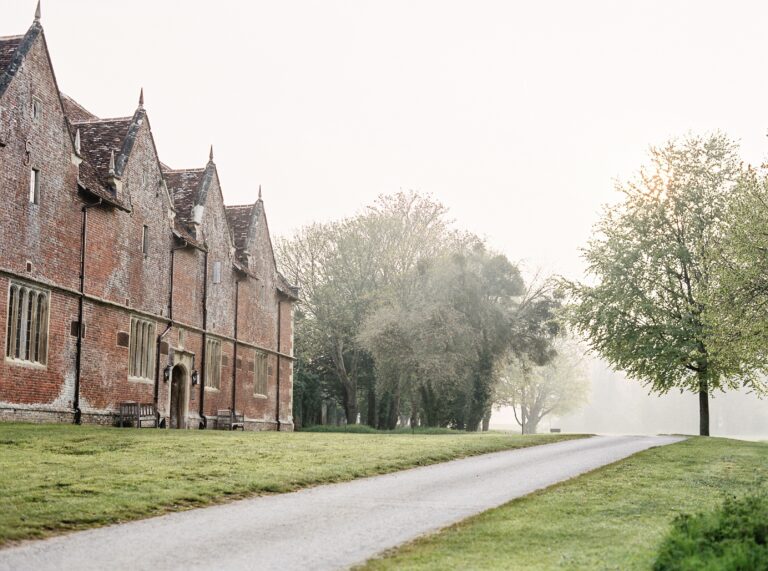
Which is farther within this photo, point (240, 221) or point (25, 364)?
point (240, 221)

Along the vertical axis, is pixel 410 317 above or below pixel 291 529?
above

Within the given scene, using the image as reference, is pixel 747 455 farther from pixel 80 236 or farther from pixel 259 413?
pixel 259 413

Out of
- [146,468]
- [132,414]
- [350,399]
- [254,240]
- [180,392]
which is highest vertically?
[254,240]

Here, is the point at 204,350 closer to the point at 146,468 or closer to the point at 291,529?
the point at 146,468

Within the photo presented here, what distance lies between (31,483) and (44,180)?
17407 mm

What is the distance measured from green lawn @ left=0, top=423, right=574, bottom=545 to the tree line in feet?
81.9

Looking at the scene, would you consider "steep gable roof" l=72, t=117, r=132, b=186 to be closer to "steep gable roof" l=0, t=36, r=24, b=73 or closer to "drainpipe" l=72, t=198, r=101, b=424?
"drainpipe" l=72, t=198, r=101, b=424

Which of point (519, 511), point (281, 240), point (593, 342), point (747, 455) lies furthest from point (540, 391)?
point (519, 511)

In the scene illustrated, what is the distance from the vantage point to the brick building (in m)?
27.7

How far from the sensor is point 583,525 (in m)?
11.9

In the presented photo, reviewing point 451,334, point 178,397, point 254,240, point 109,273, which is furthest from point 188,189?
point 451,334

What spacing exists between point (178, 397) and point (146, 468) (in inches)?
903

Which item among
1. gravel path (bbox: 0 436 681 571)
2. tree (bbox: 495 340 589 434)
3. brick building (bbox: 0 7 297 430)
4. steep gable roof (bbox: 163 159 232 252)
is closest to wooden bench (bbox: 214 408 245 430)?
brick building (bbox: 0 7 297 430)

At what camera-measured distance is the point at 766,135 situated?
3400 cm
